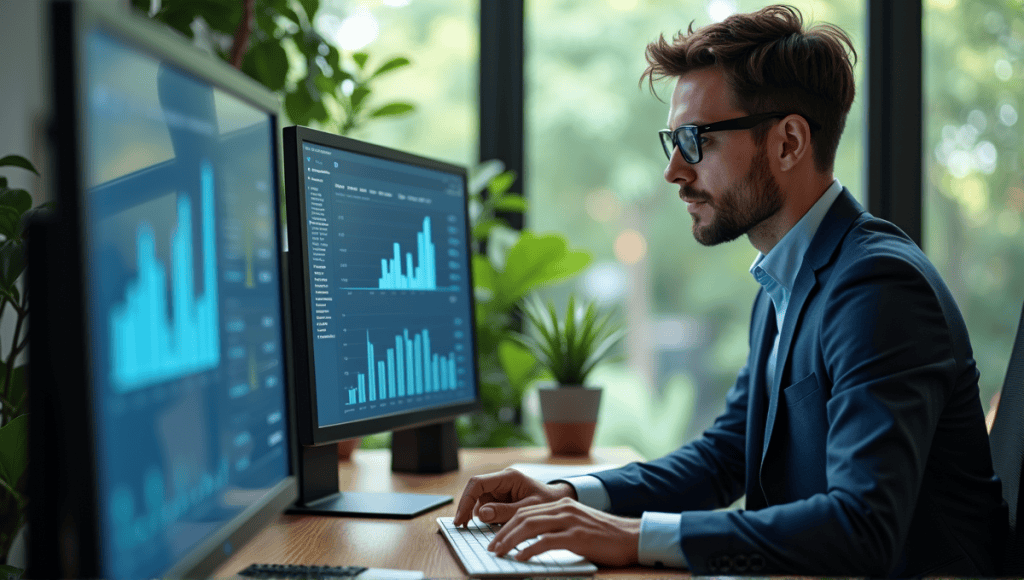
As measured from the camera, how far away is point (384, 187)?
1.32 metres

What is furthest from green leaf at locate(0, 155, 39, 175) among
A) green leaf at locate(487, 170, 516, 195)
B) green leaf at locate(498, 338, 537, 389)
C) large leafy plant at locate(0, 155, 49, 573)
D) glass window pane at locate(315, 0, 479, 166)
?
glass window pane at locate(315, 0, 479, 166)

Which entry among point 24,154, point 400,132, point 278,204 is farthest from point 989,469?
point 400,132

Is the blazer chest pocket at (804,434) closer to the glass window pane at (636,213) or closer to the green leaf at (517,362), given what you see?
the green leaf at (517,362)

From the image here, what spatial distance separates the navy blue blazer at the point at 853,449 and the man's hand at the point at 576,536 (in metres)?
0.07

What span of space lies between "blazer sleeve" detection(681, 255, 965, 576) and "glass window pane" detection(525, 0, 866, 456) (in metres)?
1.67

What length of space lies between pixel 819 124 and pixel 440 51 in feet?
5.31

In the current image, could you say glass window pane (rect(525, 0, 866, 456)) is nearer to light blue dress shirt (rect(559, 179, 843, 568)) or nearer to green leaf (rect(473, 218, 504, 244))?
green leaf (rect(473, 218, 504, 244))

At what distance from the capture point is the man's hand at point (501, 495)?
1.09 m

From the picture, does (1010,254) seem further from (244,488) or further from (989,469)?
(244,488)

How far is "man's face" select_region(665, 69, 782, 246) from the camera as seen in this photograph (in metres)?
1.35

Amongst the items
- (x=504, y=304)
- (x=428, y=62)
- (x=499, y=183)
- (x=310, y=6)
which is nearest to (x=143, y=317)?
(x=310, y=6)

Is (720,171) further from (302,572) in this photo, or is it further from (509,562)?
(302,572)

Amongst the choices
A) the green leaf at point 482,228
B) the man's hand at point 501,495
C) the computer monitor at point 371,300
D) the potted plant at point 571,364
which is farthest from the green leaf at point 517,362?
the man's hand at point 501,495

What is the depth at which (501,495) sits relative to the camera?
118 cm
